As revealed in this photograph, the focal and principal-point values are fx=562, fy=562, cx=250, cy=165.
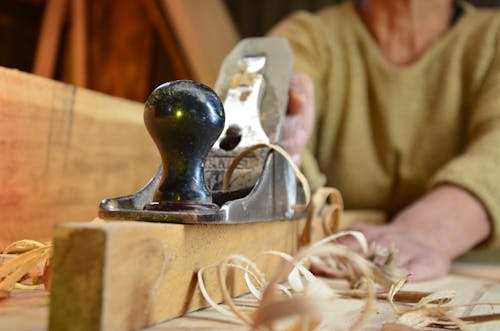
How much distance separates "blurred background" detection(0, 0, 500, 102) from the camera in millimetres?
1909

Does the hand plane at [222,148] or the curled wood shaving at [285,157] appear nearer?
the hand plane at [222,148]

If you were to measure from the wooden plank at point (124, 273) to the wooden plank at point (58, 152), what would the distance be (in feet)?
1.11

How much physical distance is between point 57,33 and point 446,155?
1384 mm

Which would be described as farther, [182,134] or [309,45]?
[309,45]

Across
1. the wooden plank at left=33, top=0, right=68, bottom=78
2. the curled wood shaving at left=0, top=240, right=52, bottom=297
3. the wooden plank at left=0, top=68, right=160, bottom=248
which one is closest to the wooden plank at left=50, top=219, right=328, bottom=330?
the curled wood shaving at left=0, top=240, right=52, bottom=297

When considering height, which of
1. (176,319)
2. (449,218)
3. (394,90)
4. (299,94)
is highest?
(394,90)

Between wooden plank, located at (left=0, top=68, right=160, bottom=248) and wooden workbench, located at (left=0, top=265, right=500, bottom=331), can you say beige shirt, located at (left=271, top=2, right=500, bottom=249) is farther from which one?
wooden workbench, located at (left=0, top=265, right=500, bottom=331)

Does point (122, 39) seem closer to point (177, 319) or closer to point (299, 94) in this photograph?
point (299, 94)

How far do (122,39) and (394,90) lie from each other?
114 centimetres

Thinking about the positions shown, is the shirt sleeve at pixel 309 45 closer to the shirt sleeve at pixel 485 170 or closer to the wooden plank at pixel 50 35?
the shirt sleeve at pixel 485 170

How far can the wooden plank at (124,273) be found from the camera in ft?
1.38

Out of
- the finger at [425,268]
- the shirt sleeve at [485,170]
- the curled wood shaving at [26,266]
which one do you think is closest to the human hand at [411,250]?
the finger at [425,268]

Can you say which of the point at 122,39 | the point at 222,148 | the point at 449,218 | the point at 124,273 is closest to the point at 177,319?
the point at 124,273

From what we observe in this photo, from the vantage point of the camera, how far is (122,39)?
222 centimetres
